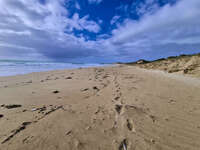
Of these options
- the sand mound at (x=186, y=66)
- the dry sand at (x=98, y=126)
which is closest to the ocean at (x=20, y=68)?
the dry sand at (x=98, y=126)

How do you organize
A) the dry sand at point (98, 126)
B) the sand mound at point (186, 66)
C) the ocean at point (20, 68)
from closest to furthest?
the dry sand at point (98, 126)
the sand mound at point (186, 66)
the ocean at point (20, 68)

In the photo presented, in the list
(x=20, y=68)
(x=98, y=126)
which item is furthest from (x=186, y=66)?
(x=20, y=68)

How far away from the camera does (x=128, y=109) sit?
2.34 meters

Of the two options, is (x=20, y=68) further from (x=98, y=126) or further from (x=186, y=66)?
(x=186, y=66)

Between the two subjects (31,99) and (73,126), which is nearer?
(73,126)

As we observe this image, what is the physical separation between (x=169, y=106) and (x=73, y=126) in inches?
97.0

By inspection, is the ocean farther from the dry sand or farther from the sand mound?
the sand mound

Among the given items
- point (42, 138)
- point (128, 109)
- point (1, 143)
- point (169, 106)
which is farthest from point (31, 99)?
point (169, 106)

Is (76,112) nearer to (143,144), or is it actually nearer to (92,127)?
(92,127)

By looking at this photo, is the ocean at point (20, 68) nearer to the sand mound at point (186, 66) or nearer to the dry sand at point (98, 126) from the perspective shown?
the dry sand at point (98, 126)

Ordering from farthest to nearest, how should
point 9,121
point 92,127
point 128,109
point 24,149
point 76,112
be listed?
point 128,109 < point 76,112 < point 9,121 < point 92,127 < point 24,149

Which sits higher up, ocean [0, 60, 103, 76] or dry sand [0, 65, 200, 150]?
ocean [0, 60, 103, 76]

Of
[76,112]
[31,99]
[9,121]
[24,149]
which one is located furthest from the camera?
[31,99]

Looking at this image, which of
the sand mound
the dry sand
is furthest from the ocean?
the sand mound
